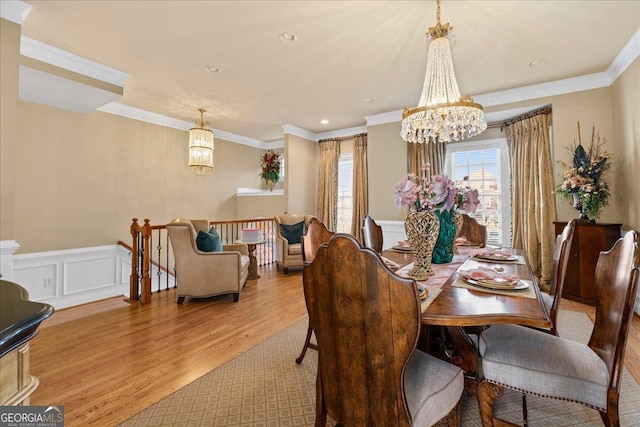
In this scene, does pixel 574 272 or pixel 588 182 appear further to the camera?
pixel 574 272

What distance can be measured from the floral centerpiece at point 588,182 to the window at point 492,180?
1.03 m

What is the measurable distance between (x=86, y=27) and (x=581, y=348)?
4.34 meters

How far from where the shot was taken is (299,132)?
5.93 metres

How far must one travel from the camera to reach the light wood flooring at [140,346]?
1788 millimetres

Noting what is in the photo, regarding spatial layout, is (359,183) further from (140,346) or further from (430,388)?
(430,388)

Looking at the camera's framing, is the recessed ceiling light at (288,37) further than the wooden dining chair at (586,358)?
Yes

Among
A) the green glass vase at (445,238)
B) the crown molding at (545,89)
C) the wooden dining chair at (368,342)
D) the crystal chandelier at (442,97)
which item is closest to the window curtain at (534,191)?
the crown molding at (545,89)

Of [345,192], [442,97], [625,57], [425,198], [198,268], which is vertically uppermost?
[625,57]

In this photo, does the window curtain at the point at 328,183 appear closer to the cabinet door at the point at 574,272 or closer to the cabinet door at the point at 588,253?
the cabinet door at the point at 574,272

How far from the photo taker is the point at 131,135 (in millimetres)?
4789

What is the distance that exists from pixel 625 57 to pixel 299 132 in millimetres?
4719

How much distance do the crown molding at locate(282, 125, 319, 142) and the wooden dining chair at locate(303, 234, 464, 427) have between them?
496 centimetres

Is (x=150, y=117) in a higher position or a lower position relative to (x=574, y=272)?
higher

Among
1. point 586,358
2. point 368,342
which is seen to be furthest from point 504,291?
point 368,342
